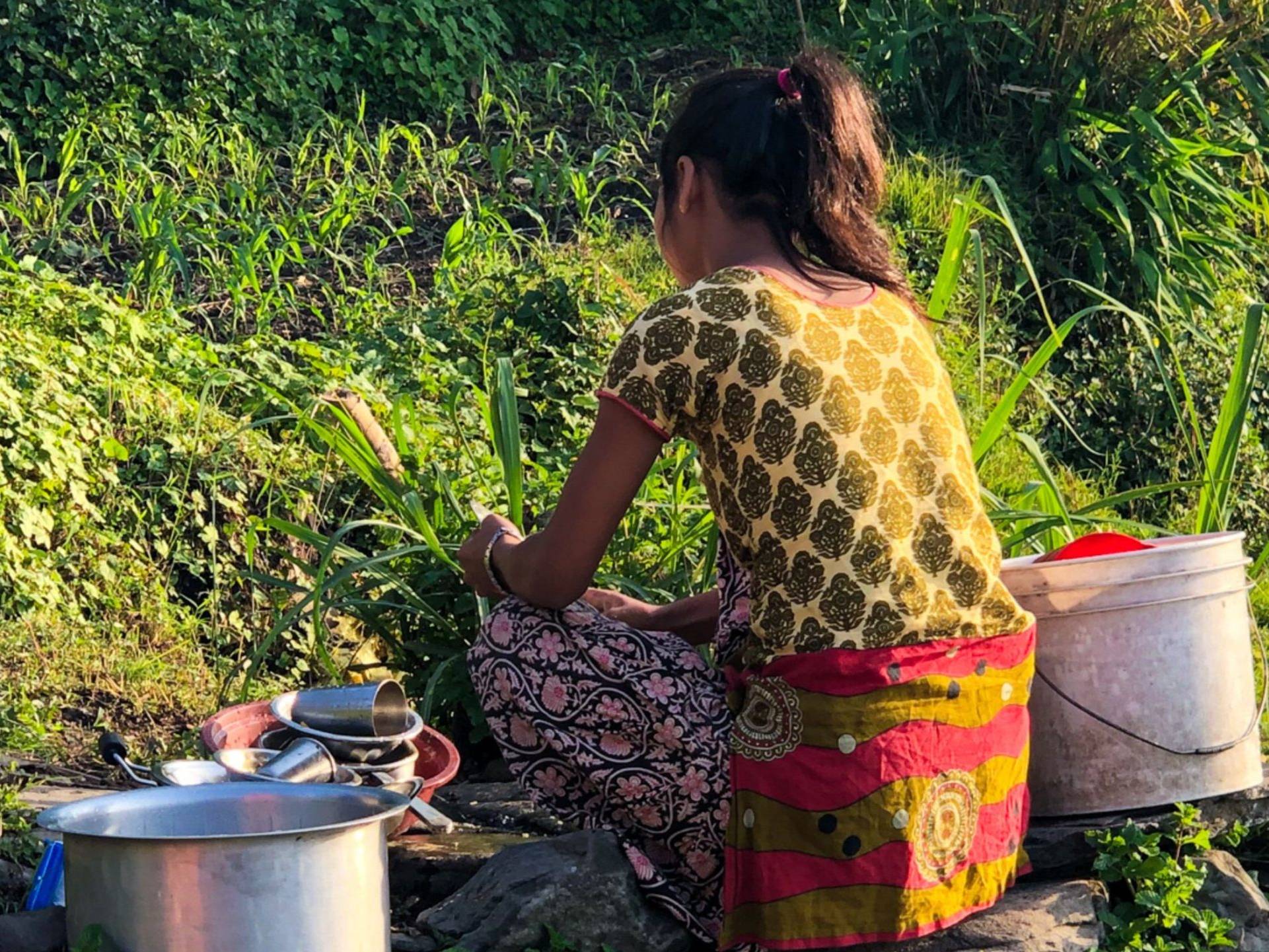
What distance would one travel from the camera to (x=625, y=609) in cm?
289

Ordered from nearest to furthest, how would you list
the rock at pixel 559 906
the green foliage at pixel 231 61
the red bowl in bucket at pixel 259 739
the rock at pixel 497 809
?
the rock at pixel 559 906 → the red bowl in bucket at pixel 259 739 → the rock at pixel 497 809 → the green foliage at pixel 231 61

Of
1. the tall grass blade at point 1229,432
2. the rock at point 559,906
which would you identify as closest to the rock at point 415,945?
the rock at point 559,906

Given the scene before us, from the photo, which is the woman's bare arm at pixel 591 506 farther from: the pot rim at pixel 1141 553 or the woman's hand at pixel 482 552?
the pot rim at pixel 1141 553

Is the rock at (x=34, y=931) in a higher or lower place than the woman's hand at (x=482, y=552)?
lower

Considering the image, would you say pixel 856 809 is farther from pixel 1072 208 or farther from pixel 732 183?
pixel 1072 208

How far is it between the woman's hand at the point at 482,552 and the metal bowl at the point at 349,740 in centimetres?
40

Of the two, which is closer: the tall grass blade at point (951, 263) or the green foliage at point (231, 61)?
the tall grass blade at point (951, 263)

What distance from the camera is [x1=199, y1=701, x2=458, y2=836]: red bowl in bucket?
292cm

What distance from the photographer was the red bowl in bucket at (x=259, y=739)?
2922 millimetres

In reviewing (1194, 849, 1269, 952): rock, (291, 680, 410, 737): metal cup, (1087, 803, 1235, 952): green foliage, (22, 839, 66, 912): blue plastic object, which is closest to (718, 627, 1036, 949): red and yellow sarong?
(1087, 803, 1235, 952): green foliage

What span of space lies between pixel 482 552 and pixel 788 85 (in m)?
0.88

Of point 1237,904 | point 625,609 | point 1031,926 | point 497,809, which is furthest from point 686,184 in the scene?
point 1237,904

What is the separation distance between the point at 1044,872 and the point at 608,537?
1.06 m

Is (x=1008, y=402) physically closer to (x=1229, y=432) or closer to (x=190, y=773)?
(x=1229, y=432)
